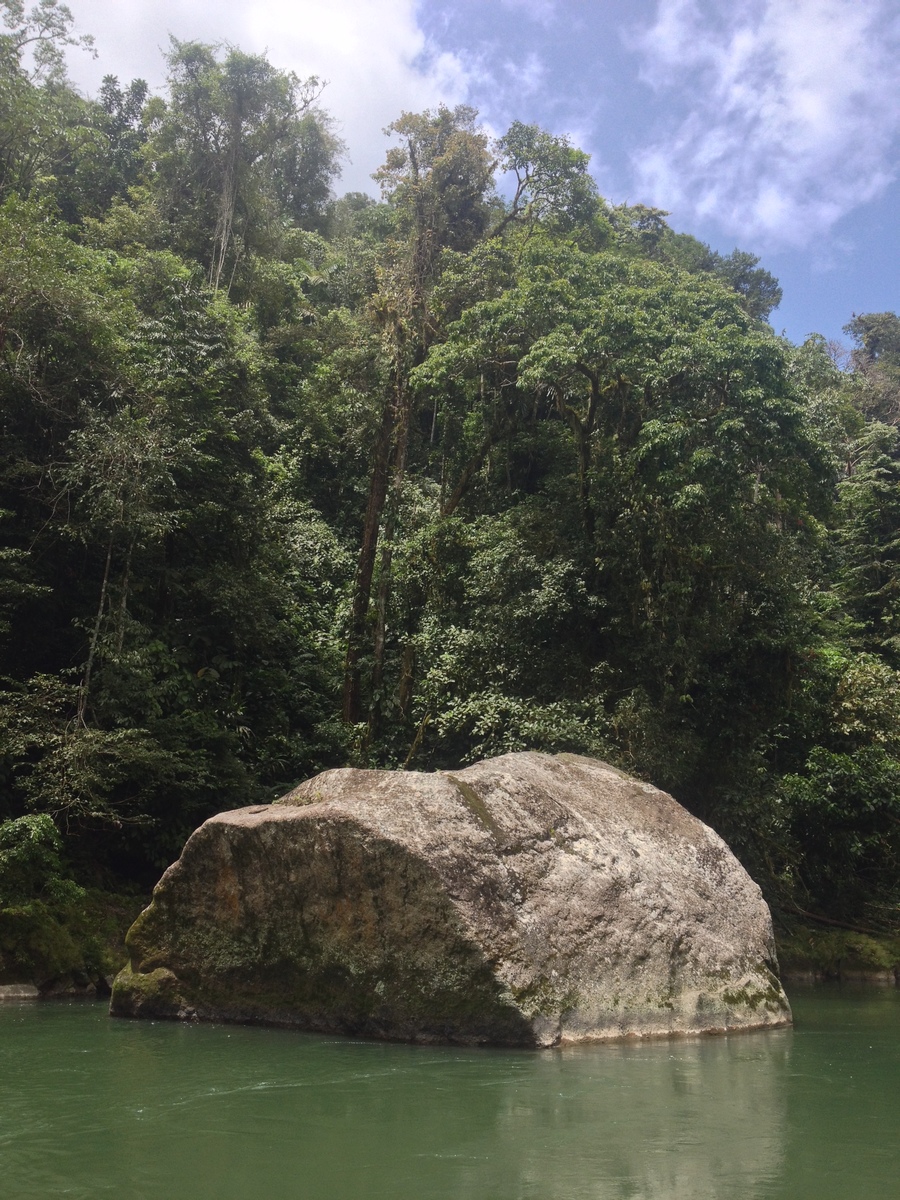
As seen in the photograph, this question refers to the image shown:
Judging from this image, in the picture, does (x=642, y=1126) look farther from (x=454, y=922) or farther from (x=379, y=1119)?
(x=454, y=922)

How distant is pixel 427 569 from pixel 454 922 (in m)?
10.4

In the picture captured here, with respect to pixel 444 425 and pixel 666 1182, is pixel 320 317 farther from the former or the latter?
pixel 666 1182

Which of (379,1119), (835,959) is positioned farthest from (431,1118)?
(835,959)

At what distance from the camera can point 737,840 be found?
13914 mm

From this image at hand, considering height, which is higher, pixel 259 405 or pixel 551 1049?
pixel 259 405

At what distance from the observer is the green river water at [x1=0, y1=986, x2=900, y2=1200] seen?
373 cm

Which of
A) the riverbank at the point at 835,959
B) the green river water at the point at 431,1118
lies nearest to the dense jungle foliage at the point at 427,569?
the riverbank at the point at 835,959

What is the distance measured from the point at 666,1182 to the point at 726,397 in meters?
11.2

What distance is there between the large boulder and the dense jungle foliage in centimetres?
280

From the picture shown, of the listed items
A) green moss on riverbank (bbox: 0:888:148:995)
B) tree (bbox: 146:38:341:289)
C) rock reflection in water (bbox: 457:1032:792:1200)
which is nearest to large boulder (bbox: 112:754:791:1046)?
rock reflection in water (bbox: 457:1032:792:1200)

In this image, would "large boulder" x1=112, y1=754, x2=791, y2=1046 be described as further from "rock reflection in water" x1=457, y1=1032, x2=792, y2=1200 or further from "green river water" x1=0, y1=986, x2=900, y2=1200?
"rock reflection in water" x1=457, y1=1032, x2=792, y2=1200

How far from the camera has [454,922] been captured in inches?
267

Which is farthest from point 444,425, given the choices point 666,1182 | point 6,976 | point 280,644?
point 666,1182

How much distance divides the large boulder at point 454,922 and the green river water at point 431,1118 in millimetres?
310
